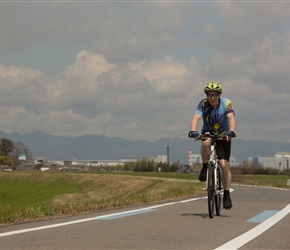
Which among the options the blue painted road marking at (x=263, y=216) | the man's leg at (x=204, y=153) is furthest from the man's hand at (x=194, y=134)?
the blue painted road marking at (x=263, y=216)

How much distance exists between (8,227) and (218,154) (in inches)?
159

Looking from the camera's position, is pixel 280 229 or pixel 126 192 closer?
pixel 280 229

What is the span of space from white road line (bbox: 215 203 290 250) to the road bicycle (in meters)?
1.00

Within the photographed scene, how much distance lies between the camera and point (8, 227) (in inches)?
380

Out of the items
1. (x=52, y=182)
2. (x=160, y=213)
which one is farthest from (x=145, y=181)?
(x=160, y=213)

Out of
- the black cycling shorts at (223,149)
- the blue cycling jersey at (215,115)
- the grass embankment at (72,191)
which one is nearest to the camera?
the blue cycling jersey at (215,115)

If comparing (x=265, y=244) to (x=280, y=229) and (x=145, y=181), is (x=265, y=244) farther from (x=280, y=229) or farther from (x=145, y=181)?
(x=145, y=181)

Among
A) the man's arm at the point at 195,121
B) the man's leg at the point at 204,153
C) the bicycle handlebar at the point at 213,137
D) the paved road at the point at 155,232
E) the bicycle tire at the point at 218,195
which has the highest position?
the man's arm at the point at 195,121

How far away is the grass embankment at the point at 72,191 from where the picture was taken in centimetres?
1239

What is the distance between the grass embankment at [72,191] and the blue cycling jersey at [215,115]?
10.6 ft

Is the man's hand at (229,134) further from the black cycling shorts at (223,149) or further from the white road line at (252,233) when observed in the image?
the white road line at (252,233)

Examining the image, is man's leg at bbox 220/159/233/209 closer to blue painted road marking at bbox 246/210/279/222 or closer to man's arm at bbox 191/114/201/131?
blue painted road marking at bbox 246/210/279/222

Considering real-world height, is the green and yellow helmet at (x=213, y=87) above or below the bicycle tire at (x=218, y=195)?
above

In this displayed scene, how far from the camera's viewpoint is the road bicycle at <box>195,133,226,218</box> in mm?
11047
